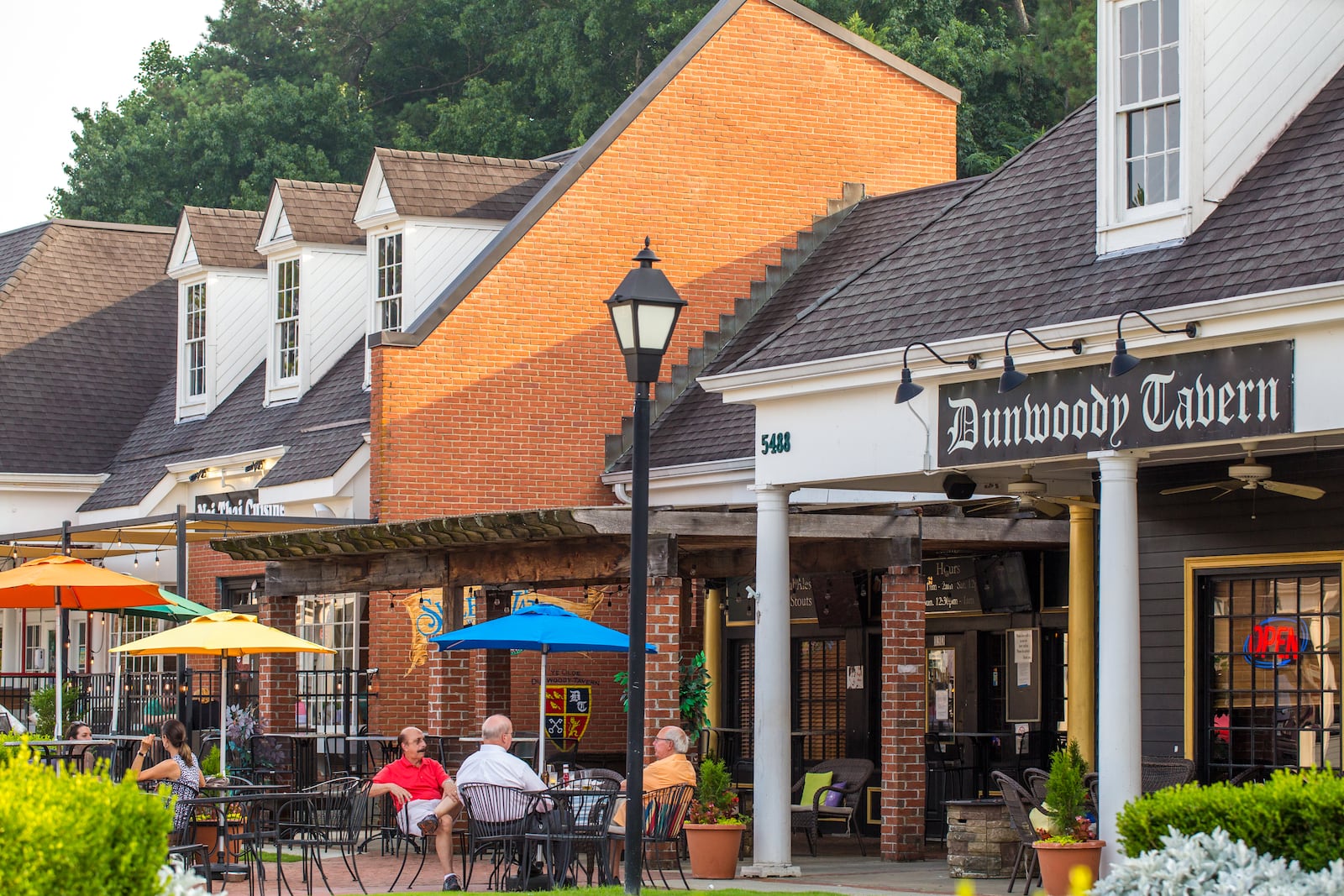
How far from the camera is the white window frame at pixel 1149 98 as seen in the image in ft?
46.4

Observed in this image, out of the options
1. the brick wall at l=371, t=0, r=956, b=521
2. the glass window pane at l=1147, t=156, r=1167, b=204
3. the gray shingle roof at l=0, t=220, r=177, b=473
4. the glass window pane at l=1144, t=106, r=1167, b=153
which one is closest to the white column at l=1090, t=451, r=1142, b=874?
the glass window pane at l=1147, t=156, r=1167, b=204

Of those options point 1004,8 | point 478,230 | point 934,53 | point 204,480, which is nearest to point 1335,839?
point 478,230

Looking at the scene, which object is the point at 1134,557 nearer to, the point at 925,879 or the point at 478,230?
the point at 925,879

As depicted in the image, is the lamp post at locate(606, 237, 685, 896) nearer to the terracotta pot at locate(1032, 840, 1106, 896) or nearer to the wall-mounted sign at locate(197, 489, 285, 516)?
the terracotta pot at locate(1032, 840, 1106, 896)

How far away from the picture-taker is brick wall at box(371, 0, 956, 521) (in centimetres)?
2283

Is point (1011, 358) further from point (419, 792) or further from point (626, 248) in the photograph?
point (626, 248)

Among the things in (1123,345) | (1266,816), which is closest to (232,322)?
(1123,345)

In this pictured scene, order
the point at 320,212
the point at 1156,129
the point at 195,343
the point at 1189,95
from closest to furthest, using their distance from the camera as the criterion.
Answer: the point at 1189,95 → the point at 1156,129 → the point at 320,212 → the point at 195,343

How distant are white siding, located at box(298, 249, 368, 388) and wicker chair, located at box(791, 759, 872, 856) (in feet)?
35.3

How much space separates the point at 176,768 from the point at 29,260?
19.8 m

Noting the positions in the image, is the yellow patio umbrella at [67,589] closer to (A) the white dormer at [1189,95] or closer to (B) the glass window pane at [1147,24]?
(A) the white dormer at [1189,95]

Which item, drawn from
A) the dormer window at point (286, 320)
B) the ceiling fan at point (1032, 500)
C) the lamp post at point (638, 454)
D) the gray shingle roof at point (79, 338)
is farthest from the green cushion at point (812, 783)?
the gray shingle roof at point (79, 338)

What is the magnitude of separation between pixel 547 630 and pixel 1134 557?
540 centimetres

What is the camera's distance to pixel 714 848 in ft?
51.5
